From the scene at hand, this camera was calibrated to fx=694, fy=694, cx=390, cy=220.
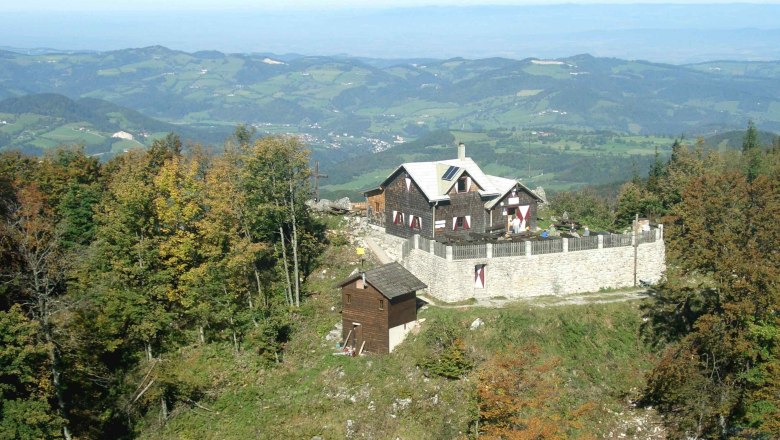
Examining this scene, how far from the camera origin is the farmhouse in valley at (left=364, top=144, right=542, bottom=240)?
138 feet

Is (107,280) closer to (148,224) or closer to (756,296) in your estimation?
(148,224)

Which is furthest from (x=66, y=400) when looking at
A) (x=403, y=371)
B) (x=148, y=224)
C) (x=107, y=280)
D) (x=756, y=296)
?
(x=756, y=296)

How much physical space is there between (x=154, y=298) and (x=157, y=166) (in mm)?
13457

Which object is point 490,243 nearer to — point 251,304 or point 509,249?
point 509,249

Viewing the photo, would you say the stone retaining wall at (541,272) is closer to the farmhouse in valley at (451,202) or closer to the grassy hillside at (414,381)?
the grassy hillside at (414,381)

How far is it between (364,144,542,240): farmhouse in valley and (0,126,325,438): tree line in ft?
20.0

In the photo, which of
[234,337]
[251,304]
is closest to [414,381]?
[234,337]

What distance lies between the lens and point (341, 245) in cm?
4400

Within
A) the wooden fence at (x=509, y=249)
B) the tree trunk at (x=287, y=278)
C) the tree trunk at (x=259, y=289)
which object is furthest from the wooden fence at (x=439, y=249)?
the tree trunk at (x=259, y=289)

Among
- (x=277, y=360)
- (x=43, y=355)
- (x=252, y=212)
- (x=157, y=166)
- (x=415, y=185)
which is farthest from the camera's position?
(x=157, y=166)

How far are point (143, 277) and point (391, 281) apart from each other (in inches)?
506

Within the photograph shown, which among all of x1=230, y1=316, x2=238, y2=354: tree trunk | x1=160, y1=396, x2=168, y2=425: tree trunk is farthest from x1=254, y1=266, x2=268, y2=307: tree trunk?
x1=160, y1=396, x2=168, y2=425: tree trunk

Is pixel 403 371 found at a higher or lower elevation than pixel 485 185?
lower

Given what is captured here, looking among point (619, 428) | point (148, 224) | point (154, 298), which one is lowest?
point (619, 428)
